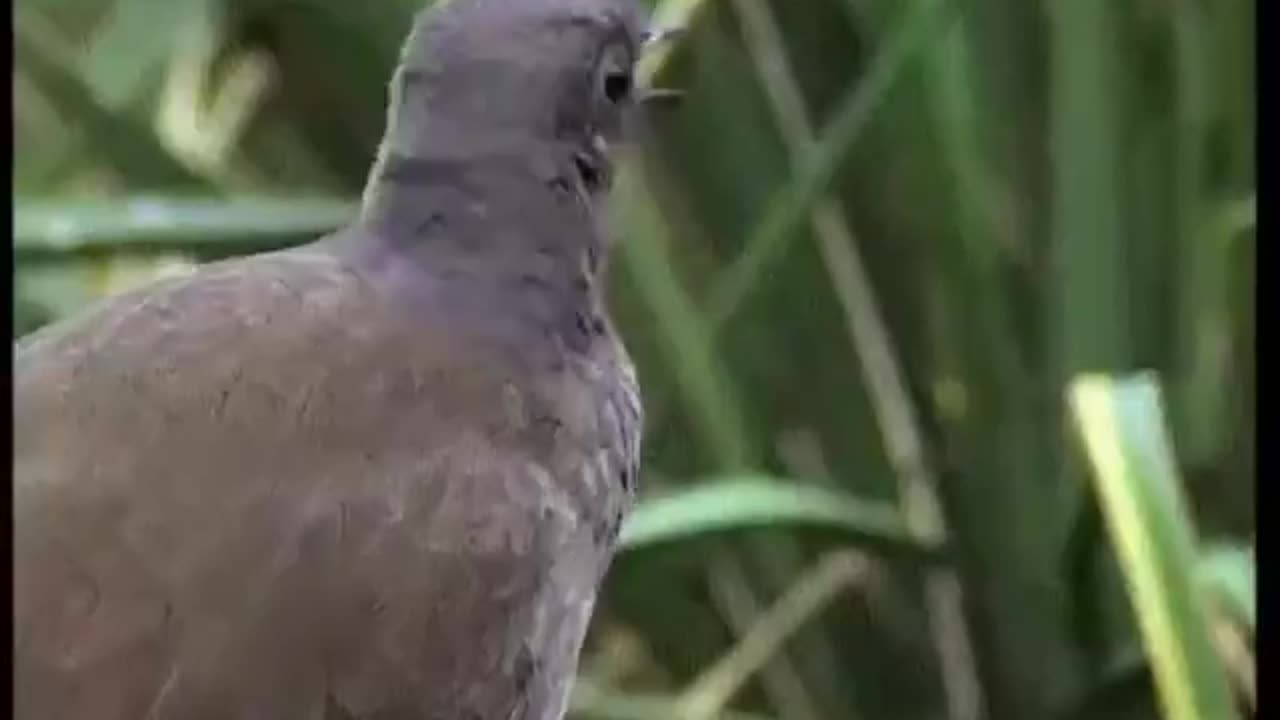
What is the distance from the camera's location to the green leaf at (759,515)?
58 centimetres

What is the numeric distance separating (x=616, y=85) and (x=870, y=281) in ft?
0.62

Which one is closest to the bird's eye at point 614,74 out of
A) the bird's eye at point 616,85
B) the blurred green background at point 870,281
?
the bird's eye at point 616,85

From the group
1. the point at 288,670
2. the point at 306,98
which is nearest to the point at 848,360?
the point at 306,98

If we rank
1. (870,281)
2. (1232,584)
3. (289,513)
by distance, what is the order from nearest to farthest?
(289,513) → (1232,584) → (870,281)

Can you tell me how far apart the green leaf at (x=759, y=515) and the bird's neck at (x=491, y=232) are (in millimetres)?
92

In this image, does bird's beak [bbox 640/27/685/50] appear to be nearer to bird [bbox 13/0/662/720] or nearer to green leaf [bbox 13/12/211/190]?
→ bird [bbox 13/0/662/720]

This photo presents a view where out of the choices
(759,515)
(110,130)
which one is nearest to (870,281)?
(759,515)

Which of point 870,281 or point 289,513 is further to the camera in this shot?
point 870,281

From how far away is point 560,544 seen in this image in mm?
460

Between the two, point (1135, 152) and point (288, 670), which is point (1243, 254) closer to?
point (1135, 152)

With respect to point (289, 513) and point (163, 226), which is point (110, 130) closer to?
point (163, 226)

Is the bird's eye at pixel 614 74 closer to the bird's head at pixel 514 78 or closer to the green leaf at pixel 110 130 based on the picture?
the bird's head at pixel 514 78

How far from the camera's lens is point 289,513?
434 mm

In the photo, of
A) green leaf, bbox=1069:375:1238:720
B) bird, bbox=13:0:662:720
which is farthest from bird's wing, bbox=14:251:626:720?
green leaf, bbox=1069:375:1238:720
